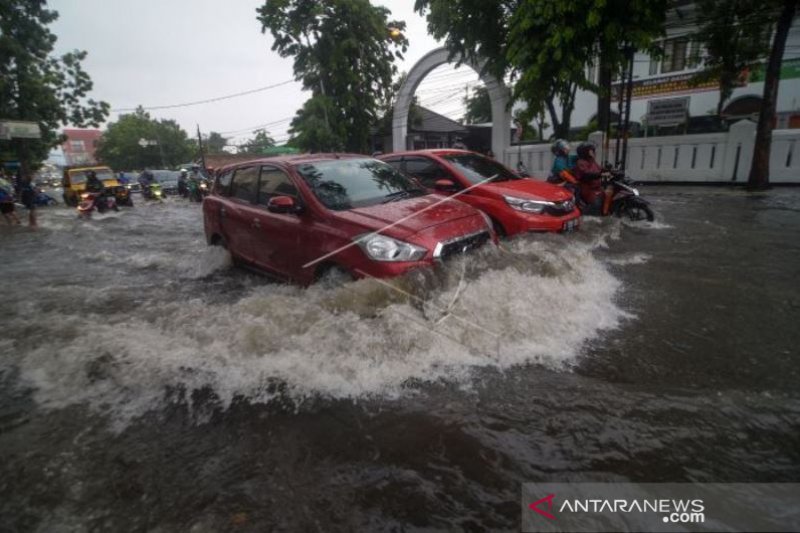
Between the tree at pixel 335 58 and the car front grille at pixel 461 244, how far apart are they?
1900 cm

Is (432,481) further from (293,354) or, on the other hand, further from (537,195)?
(537,195)

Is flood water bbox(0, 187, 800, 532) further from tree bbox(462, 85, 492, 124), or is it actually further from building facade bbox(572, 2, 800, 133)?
tree bbox(462, 85, 492, 124)

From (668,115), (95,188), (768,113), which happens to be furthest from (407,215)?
(668,115)

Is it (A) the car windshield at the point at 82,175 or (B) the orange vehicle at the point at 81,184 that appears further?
(A) the car windshield at the point at 82,175

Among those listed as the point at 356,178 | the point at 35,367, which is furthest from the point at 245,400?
the point at 356,178

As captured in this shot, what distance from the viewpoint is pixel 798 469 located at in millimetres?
1981

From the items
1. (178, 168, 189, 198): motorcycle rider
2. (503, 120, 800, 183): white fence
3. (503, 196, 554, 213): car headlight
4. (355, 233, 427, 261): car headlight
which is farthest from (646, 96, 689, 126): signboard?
(178, 168, 189, 198): motorcycle rider

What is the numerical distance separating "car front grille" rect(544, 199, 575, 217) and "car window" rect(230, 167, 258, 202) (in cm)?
380

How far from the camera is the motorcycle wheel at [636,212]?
7633 mm

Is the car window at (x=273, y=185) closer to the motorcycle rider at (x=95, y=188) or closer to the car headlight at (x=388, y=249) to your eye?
the car headlight at (x=388, y=249)

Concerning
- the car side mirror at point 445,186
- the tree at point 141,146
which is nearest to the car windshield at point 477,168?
the car side mirror at point 445,186

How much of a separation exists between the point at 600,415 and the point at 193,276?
588 centimetres

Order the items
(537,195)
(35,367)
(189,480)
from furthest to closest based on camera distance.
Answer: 1. (537,195)
2. (35,367)
3. (189,480)

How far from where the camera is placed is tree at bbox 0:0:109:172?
25047 millimetres
